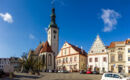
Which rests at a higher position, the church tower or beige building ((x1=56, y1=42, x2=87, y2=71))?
the church tower

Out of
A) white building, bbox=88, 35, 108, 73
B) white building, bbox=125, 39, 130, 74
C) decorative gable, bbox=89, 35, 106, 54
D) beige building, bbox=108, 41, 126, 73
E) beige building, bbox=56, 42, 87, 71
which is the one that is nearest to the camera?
white building, bbox=125, 39, 130, 74

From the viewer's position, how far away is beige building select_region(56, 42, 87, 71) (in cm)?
5807

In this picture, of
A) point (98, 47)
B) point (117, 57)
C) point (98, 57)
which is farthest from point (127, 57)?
point (98, 47)

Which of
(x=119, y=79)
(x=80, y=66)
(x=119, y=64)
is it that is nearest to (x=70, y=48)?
(x=80, y=66)

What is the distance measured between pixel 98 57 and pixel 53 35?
120 feet

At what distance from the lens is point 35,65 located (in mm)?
38344

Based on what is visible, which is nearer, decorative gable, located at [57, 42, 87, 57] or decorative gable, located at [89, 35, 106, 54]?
decorative gable, located at [89, 35, 106, 54]

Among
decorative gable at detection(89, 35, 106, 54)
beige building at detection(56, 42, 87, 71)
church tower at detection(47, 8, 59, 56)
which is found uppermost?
church tower at detection(47, 8, 59, 56)

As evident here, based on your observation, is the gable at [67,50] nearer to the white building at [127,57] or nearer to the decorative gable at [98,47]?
the decorative gable at [98,47]

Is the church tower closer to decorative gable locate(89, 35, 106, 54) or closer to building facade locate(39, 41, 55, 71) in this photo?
building facade locate(39, 41, 55, 71)

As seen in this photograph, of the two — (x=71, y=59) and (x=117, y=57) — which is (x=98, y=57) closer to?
(x=117, y=57)

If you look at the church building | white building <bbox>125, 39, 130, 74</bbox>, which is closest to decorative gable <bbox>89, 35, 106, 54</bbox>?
white building <bbox>125, 39, 130, 74</bbox>

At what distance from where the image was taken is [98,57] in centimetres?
5197

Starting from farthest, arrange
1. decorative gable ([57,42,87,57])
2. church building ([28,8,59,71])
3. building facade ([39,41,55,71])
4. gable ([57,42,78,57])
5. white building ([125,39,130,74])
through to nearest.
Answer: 1. church building ([28,8,59,71])
2. building facade ([39,41,55,71])
3. gable ([57,42,78,57])
4. decorative gable ([57,42,87,57])
5. white building ([125,39,130,74])
